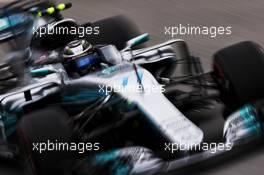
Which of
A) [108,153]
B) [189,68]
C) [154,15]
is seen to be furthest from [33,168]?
[154,15]

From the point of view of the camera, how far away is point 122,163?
3.30 m

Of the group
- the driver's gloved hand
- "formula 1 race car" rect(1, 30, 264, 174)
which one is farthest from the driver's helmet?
the driver's gloved hand

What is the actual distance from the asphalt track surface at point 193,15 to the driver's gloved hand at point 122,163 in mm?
1640

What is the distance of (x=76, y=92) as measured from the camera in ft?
12.5

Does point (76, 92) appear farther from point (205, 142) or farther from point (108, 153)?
point (205, 142)

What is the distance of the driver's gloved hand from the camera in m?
3.29

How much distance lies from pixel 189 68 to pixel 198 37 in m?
1.16
